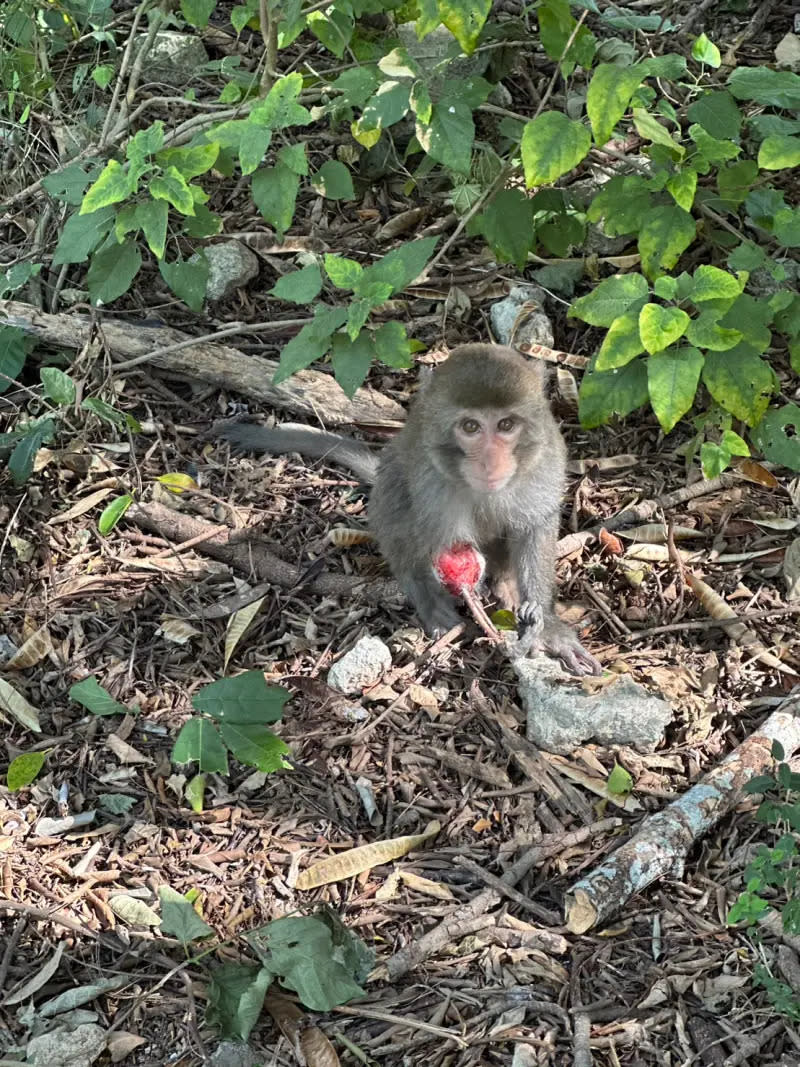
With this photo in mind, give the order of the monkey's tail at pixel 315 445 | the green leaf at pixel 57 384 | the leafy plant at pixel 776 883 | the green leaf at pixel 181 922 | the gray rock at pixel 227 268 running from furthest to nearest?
the gray rock at pixel 227 268 → the monkey's tail at pixel 315 445 → the green leaf at pixel 57 384 → the green leaf at pixel 181 922 → the leafy plant at pixel 776 883

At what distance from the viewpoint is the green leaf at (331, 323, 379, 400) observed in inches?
171

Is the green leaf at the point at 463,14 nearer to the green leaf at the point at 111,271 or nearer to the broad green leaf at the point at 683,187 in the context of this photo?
the broad green leaf at the point at 683,187

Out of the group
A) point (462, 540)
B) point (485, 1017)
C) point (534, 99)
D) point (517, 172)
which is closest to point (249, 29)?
point (534, 99)

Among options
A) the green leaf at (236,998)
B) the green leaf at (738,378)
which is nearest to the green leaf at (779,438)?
the green leaf at (738,378)

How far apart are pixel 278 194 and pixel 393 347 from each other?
0.72m

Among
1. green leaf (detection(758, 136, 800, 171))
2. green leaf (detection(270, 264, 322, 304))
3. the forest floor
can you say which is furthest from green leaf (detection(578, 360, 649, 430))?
green leaf (detection(270, 264, 322, 304))

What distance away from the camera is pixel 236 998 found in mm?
3328

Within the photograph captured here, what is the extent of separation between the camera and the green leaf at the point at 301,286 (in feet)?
14.5

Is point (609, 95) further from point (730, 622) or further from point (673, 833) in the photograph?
point (673, 833)

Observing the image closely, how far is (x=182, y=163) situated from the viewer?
4418 millimetres

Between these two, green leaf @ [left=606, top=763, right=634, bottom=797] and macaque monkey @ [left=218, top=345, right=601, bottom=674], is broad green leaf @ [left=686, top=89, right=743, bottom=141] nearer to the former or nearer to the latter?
macaque monkey @ [left=218, top=345, right=601, bottom=674]

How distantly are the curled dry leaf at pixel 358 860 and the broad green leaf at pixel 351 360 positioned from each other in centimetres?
153

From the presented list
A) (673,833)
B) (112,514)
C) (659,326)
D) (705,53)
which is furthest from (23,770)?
(705,53)

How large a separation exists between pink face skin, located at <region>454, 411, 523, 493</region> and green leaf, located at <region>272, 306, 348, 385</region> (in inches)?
23.9
